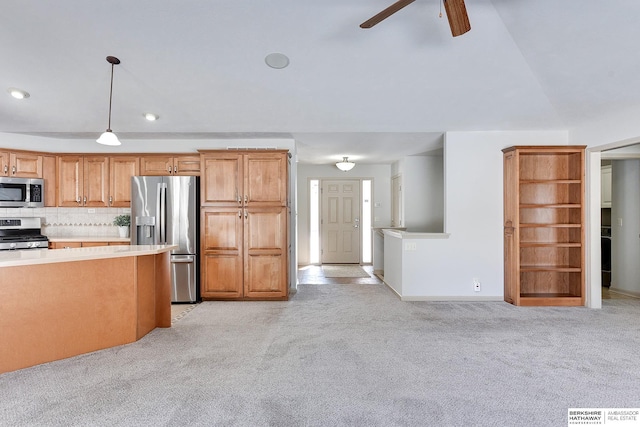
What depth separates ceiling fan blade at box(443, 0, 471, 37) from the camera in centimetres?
221

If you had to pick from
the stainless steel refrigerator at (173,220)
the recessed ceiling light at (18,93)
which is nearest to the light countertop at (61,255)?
the stainless steel refrigerator at (173,220)

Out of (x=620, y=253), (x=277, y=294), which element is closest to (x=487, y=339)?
(x=277, y=294)

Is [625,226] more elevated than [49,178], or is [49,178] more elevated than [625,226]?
[49,178]

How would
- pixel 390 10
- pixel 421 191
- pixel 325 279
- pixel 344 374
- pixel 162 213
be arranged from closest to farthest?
pixel 390 10
pixel 344 374
pixel 162 213
pixel 325 279
pixel 421 191

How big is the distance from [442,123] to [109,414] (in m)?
4.45

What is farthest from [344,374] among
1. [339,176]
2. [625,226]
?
[339,176]

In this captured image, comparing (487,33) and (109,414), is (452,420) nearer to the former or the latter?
(109,414)

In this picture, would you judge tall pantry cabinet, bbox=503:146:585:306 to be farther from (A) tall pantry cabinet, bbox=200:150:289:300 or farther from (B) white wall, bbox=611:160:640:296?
(A) tall pantry cabinet, bbox=200:150:289:300

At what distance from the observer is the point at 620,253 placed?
5242 millimetres

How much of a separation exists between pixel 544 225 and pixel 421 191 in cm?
251

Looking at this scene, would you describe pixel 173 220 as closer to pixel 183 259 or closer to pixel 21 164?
pixel 183 259

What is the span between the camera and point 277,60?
341cm

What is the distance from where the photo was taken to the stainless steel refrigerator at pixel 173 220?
4555 mm

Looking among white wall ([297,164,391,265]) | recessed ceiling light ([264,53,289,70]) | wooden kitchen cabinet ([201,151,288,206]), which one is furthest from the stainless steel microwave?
white wall ([297,164,391,265])
